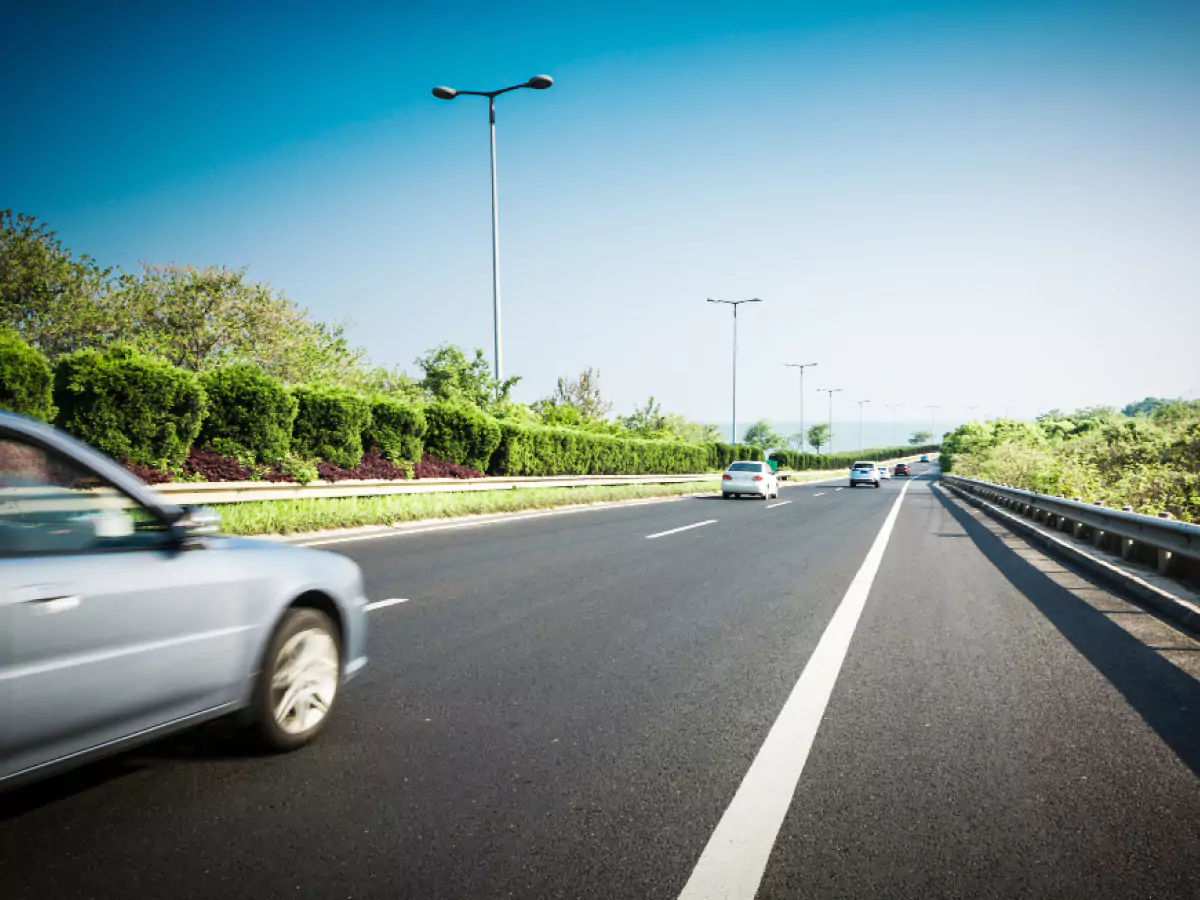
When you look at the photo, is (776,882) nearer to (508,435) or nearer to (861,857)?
(861,857)

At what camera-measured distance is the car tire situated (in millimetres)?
3582

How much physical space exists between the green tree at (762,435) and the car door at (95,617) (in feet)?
464

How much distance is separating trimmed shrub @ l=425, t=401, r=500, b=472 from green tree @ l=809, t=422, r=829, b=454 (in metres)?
94.4

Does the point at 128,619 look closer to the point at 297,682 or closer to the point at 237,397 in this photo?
the point at 297,682

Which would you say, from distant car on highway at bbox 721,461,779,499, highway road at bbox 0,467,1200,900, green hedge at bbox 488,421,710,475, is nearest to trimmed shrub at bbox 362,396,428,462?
green hedge at bbox 488,421,710,475

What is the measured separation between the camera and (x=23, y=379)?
12.3 m

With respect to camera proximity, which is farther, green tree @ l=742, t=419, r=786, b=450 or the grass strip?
green tree @ l=742, t=419, r=786, b=450

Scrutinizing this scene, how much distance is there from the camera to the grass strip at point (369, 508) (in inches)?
492

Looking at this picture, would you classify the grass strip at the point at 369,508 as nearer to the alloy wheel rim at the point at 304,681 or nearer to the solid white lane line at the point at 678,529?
the solid white lane line at the point at 678,529

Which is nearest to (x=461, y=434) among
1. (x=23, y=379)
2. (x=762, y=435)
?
(x=23, y=379)

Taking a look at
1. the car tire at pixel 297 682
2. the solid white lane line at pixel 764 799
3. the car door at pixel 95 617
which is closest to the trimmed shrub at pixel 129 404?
the car tire at pixel 297 682

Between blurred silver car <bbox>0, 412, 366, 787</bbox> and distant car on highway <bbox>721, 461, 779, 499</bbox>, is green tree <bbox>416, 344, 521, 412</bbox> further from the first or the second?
blurred silver car <bbox>0, 412, 366, 787</bbox>

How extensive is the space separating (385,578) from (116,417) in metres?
7.96

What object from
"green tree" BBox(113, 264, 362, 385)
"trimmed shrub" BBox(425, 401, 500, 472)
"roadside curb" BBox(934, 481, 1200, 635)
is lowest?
"roadside curb" BBox(934, 481, 1200, 635)
